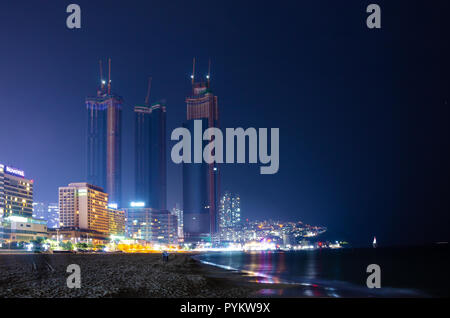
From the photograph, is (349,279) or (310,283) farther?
(349,279)

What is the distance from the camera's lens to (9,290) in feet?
101

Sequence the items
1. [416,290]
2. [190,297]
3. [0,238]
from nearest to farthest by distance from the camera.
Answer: [190,297] → [416,290] → [0,238]

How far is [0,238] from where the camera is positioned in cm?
19050

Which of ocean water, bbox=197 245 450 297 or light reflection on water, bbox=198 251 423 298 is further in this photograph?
ocean water, bbox=197 245 450 297

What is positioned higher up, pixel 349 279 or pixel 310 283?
pixel 310 283

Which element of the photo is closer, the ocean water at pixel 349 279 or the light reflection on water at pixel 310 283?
the light reflection on water at pixel 310 283
